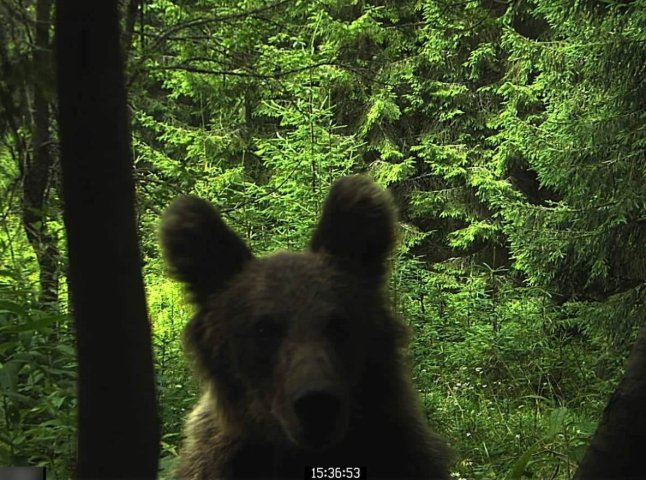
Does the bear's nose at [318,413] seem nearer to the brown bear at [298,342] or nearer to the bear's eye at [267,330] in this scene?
the brown bear at [298,342]

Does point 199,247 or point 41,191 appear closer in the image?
point 199,247

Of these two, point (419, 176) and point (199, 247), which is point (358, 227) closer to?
point (199, 247)

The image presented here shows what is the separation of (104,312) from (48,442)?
103 centimetres

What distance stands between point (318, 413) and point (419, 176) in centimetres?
643

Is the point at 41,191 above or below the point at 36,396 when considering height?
above

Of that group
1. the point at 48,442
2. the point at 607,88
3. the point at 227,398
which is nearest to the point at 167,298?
the point at 48,442

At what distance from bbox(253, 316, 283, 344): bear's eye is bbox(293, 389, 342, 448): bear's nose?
0.20 m

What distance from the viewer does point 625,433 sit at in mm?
1619

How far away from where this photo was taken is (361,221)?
1.95 m

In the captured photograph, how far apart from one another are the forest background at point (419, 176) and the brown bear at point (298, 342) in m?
0.26

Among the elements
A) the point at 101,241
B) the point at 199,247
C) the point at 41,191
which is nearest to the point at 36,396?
the point at 41,191

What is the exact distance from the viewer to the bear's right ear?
1889 millimetres

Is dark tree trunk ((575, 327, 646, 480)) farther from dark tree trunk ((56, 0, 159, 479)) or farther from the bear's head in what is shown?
dark tree trunk ((56, 0, 159, 479))

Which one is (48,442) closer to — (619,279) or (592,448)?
(592,448)
